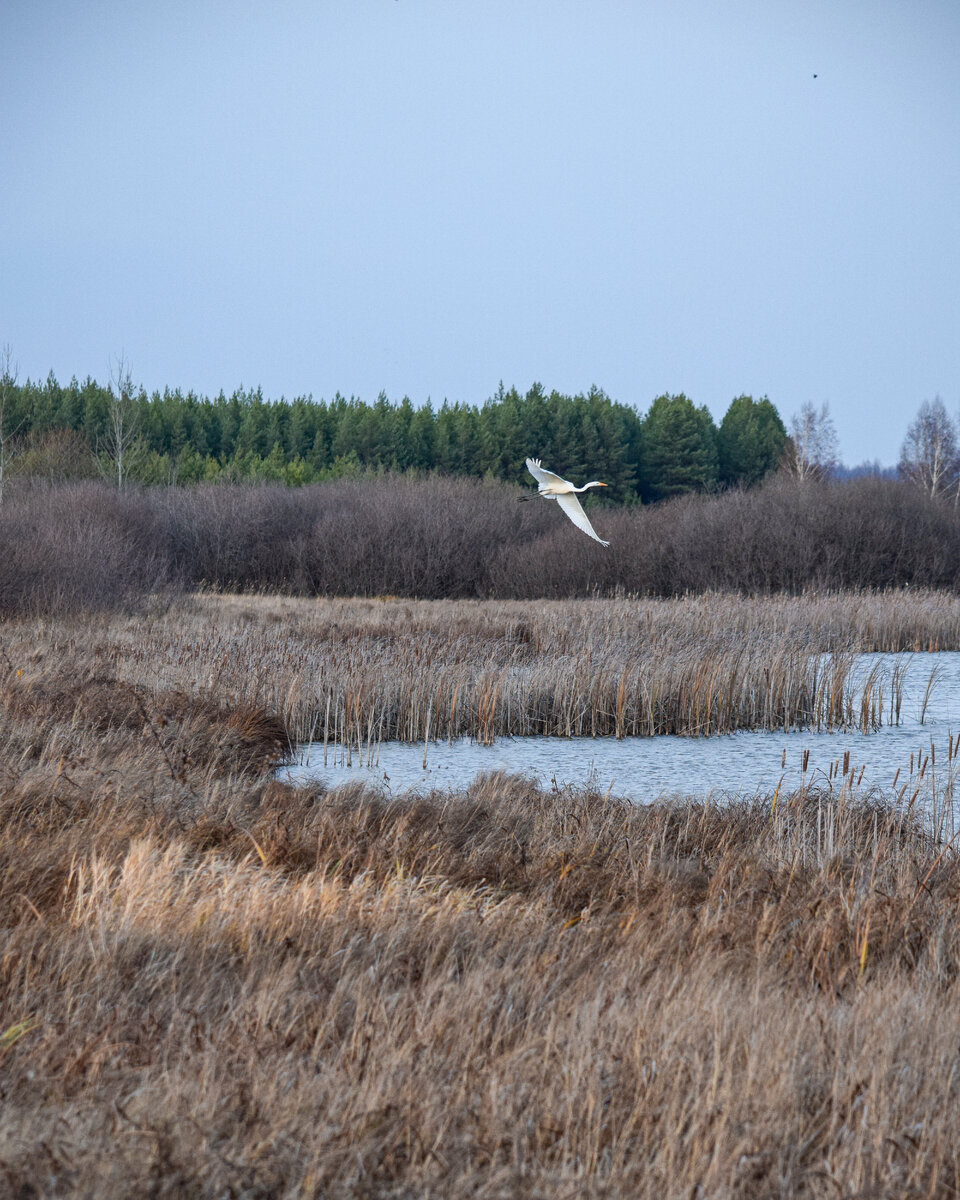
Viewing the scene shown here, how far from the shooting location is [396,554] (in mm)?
27297

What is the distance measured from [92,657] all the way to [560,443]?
116 ft

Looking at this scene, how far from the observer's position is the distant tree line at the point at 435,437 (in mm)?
42625

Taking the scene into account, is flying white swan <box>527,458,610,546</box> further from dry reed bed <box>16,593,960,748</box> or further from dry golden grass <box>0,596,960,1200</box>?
dry golden grass <box>0,596,960,1200</box>

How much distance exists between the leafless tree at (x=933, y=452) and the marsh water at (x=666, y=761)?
36.5 metres

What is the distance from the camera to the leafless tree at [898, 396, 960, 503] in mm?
42344

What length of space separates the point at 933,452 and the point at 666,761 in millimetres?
41642

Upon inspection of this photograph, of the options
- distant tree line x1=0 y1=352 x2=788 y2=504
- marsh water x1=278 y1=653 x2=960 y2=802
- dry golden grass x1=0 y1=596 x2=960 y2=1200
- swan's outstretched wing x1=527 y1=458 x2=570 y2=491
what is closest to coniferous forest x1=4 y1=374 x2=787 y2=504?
distant tree line x1=0 y1=352 x2=788 y2=504

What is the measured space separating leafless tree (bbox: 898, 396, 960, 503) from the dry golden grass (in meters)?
41.2

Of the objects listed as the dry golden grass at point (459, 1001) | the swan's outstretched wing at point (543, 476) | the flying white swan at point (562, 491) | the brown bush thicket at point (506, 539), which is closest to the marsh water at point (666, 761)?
the dry golden grass at point (459, 1001)

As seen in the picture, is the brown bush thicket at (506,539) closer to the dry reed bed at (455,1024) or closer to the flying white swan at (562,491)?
the flying white swan at (562,491)

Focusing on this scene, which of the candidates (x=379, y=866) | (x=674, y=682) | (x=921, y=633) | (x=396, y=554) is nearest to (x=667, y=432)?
(x=396, y=554)

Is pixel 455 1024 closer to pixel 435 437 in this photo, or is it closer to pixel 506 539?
pixel 506 539

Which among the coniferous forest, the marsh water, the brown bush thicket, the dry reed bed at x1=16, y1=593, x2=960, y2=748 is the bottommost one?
the marsh water

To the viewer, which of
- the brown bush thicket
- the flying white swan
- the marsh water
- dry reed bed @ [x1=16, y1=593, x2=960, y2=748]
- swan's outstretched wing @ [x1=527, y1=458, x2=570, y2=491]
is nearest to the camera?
the marsh water
